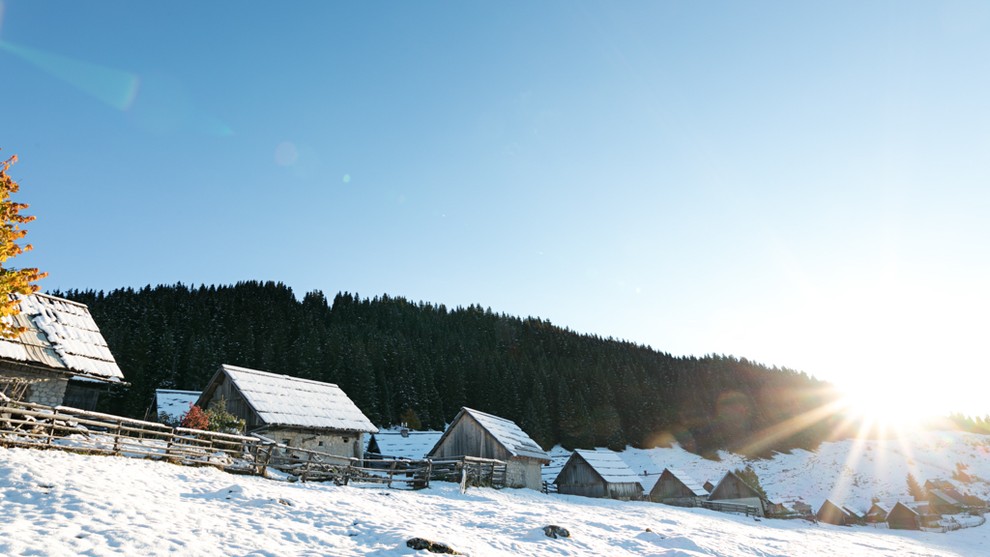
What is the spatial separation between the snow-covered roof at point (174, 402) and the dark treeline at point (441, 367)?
2039 cm

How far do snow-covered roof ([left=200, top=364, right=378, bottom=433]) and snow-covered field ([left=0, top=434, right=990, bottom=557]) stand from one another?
34.6 ft

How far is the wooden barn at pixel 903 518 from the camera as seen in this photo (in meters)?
→ 54.6

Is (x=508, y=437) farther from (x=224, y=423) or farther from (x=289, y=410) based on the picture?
(x=224, y=423)

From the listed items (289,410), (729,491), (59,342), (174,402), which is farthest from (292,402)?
(729,491)

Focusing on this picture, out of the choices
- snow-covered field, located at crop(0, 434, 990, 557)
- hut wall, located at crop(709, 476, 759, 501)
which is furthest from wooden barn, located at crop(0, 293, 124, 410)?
A: hut wall, located at crop(709, 476, 759, 501)

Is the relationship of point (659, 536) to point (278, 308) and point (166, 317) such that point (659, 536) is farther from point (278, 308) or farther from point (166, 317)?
point (278, 308)

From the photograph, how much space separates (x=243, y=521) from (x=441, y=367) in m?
76.9

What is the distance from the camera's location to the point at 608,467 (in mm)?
47000

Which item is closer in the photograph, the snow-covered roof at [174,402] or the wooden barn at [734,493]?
the snow-covered roof at [174,402]

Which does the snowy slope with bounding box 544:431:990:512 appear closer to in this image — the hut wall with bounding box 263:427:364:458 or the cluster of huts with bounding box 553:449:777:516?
the cluster of huts with bounding box 553:449:777:516

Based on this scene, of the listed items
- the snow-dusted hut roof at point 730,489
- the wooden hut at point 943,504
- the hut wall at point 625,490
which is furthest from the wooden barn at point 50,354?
the wooden hut at point 943,504

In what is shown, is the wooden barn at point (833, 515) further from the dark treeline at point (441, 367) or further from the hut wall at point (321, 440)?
the hut wall at point (321, 440)

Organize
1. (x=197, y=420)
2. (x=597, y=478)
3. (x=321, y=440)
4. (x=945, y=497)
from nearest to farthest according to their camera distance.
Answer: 1. (x=197, y=420)
2. (x=321, y=440)
3. (x=597, y=478)
4. (x=945, y=497)

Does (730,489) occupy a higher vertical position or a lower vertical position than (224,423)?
lower
